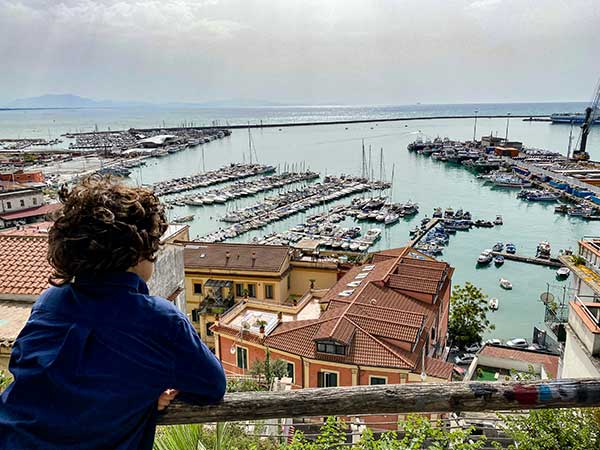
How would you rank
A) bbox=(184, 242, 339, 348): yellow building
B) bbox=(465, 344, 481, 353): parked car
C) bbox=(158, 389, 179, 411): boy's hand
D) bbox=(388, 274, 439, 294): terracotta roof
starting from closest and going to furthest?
1. bbox=(158, 389, 179, 411): boy's hand
2. bbox=(388, 274, 439, 294): terracotta roof
3. bbox=(184, 242, 339, 348): yellow building
4. bbox=(465, 344, 481, 353): parked car

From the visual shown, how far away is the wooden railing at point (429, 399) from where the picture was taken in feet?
5.64

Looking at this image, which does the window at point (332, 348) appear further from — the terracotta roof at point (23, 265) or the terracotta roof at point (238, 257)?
the terracotta roof at point (23, 265)

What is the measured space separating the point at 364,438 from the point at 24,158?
2749 inches

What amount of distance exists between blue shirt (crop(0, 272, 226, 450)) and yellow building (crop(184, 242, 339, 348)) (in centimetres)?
1342

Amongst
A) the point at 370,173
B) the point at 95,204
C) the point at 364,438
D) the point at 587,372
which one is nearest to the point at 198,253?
the point at 587,372

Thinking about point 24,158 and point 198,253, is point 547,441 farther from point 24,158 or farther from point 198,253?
point 24,158

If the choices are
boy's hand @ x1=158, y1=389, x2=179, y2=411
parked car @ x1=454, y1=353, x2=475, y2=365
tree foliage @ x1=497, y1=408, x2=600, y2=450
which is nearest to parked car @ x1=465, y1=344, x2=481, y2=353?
parked car @ x1=454, y1=353, x2=475, y2=365

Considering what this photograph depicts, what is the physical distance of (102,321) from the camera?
119 cm

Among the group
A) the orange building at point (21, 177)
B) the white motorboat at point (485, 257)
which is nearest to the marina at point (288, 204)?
the white motorboat at point (485, 257)

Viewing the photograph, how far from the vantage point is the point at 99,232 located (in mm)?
1266

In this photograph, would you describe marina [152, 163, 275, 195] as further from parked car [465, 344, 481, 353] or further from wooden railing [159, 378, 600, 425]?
wooden railing [159, 378, 600, 425]

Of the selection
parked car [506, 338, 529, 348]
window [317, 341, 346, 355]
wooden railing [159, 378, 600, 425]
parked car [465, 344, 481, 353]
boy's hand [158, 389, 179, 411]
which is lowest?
parked car [506, 338, 529, 348]

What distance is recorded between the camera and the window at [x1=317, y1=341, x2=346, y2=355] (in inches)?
391

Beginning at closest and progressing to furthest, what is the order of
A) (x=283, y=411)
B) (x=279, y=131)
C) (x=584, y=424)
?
(x=283, y=411), (x=584, y=424), (x=279, y=131)
